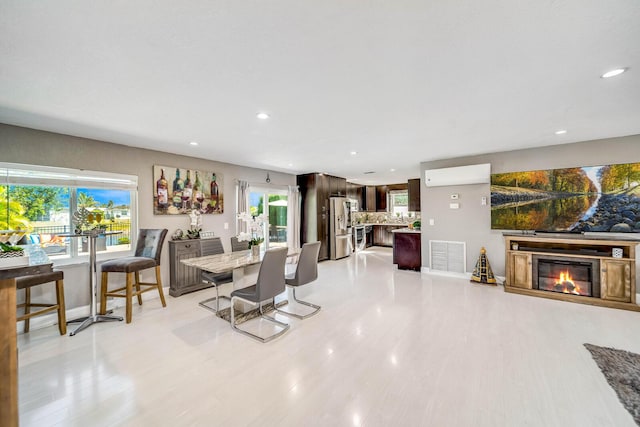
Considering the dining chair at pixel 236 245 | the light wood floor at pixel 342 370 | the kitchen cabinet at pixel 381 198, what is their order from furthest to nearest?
the kitchen cabinet at pixel 381 198
the dining chair at pixel 236 245
the light wood floor at pixel 342 370

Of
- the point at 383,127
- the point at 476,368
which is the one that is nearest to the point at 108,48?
the point at 383,127

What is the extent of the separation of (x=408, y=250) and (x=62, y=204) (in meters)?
6.10

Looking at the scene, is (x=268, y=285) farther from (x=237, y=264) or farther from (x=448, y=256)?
(x=448, y=256)

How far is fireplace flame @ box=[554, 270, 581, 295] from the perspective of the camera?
3740 millimetres

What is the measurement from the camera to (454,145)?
4.05 metres

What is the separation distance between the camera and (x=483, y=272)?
4551 mm

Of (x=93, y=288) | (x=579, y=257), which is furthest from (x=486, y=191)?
(x=93, y=288)

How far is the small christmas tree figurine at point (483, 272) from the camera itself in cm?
450

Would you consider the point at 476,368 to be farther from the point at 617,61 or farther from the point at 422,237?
the point at 422,237

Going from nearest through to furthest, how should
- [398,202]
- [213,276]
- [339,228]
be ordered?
[213,276] → [339,228] → [398,202]

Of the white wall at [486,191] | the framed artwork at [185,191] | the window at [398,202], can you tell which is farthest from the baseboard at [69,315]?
the window at [398,202]

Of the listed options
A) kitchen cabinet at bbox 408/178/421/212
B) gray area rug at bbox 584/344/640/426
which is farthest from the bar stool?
kitchen cabinet at bbox 408/178/421/212

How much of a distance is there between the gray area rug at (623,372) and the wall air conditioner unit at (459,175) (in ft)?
9.68

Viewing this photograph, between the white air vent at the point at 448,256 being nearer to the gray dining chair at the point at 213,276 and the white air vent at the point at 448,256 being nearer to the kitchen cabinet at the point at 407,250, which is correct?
the kitchen cabinet at the point at 407,250
